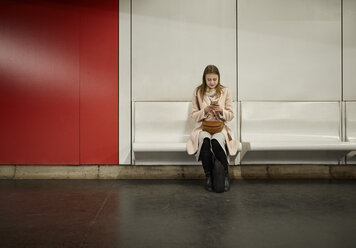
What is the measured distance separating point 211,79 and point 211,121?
16.9 inches

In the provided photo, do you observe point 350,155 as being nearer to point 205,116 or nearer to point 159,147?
point 205,116

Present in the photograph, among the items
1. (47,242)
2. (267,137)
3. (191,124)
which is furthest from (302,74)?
(47,242)

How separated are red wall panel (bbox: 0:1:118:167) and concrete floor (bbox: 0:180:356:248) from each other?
453 millimetres

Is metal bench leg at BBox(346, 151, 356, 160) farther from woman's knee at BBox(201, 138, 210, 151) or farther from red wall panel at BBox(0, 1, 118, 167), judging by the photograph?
red wall panel at BBox(0, 1, 118, 167)

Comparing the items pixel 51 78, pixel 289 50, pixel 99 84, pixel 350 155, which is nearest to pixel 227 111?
pixel 289 50

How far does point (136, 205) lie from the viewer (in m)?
2.32

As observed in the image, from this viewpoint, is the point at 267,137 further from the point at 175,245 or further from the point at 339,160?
the point at 175,245

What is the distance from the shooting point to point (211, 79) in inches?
115

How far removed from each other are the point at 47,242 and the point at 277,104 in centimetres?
269

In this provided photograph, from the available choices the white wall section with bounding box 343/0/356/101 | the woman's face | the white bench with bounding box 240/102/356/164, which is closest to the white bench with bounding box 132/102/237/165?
the woman's face

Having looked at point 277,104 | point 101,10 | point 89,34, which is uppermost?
point 101,10

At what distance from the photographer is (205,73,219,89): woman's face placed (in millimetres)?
2908

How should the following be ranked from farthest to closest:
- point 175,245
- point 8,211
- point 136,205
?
point 136,205 < point 8,211 < point 175,245

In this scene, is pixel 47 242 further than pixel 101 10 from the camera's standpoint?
No
